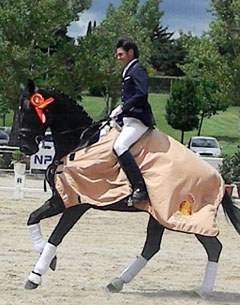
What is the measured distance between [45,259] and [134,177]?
3.73 feet

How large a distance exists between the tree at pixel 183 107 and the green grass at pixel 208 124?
930mm

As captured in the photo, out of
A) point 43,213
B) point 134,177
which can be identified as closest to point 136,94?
point 134,177

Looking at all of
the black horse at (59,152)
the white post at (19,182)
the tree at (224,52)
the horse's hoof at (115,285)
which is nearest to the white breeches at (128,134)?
the black horse at (59,152)

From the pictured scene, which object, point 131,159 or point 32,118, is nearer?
point 131,159

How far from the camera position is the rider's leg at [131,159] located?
7.68 meters

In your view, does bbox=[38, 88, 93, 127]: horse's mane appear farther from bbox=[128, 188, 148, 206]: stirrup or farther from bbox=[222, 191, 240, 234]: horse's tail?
bbox=[222, 191, 240, 234]: horse's tail

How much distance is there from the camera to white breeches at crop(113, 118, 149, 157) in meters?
7.73

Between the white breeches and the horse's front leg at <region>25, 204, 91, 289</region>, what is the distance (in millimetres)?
632

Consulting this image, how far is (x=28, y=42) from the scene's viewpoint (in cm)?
2786

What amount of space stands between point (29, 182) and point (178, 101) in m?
30.7

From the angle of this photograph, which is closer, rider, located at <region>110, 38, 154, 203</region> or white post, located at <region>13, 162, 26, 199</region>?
rider, located at <region>110, 38, 154, 203</region>

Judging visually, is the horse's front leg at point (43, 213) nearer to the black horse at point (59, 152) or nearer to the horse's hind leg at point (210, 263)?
the black horse at point (59, 152)

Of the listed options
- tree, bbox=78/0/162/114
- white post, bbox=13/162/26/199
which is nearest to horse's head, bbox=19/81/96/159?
white post, bbox=13/162/26/199

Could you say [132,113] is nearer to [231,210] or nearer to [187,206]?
[187,206]
